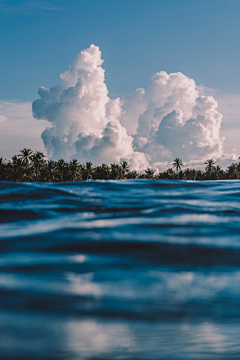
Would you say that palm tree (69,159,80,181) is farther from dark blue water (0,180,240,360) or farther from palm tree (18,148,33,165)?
dark blue water (0,180,240,360)

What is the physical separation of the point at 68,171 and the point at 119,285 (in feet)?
308

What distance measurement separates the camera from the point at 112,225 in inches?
247

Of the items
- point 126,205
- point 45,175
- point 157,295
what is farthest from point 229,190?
point 45,175

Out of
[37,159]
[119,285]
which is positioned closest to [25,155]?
[37,159]

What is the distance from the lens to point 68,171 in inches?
3762

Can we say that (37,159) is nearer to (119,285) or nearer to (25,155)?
(25,155)

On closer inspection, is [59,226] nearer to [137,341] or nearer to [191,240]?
[191,240]

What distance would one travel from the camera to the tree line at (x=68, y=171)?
279 feet

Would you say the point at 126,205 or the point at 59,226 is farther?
the point at 126,205

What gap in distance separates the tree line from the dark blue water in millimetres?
82169

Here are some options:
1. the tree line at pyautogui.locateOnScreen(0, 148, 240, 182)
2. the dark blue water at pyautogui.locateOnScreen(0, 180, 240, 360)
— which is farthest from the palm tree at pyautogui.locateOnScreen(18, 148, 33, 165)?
the dark blue water at pyautogui.locateOnScreen(0, 180, 240, 360)

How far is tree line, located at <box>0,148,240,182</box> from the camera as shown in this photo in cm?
8500

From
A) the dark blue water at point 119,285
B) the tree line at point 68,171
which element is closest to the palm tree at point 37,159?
the tree line at point 68,171

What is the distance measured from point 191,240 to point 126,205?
3.37 meters
